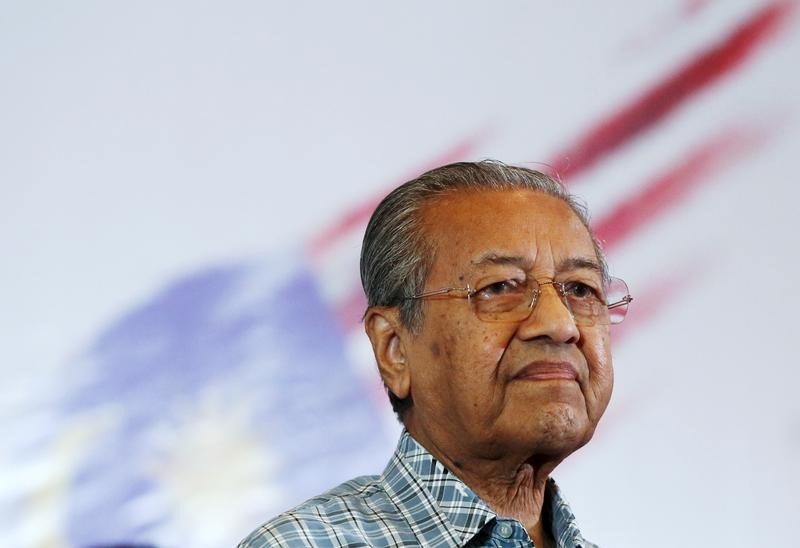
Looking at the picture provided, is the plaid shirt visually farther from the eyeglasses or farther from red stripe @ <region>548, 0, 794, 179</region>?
red stripe @ <region>548, 0, 794, 179</region>

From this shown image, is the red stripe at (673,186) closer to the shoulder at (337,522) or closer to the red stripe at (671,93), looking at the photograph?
the red stripe at (671,93)

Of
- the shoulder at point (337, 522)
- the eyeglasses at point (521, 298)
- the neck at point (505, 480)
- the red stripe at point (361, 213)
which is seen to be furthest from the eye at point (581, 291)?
the red stripe at point (361, 213)

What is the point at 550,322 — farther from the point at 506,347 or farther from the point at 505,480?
the point at 505,480

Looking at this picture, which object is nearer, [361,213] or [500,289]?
[500,289]

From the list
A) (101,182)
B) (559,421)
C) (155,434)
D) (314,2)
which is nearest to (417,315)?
(559,421)

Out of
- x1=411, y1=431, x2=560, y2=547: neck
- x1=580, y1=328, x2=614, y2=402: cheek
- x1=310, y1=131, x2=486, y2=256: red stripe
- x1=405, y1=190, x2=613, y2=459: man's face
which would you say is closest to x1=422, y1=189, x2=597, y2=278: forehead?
x1=405, y1=190, x2=613, y2=459: man's face

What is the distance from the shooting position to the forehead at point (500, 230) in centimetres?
168

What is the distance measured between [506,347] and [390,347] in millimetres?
206

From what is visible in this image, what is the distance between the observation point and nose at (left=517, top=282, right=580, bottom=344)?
1610 millimetres

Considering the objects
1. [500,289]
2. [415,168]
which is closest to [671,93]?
[415,168]

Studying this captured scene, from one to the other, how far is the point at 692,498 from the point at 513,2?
40.4 inches

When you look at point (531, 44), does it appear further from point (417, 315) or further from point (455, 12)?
point (417, 315)

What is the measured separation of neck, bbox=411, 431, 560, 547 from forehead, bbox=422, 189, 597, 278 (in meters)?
0.25

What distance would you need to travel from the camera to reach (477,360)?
1618 millimetres
